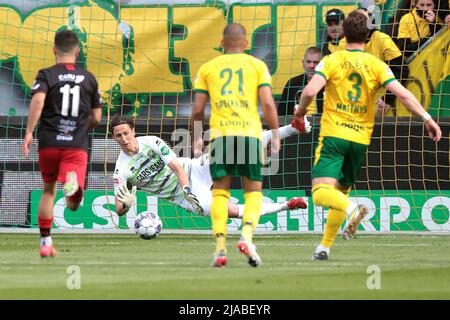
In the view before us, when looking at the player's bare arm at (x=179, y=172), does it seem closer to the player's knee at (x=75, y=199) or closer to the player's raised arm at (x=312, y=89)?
the player's knee at (x=75, y=199)

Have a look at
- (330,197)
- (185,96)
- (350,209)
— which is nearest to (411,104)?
(330,197)

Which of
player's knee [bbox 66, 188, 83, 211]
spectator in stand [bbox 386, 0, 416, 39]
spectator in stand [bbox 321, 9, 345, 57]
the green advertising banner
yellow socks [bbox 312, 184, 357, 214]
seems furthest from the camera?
spectator in stand [bbox 386, 0, 416, 39]

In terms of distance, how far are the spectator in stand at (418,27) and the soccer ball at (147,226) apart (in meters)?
4.59

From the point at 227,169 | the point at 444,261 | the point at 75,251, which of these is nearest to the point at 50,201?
the point at 75,251

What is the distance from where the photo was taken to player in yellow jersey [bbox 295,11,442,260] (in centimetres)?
904

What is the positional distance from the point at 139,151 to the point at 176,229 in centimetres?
251

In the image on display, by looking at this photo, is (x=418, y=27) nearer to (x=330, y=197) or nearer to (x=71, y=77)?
(x=330, y=197)

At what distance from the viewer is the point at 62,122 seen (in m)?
9.34

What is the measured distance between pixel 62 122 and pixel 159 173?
3702 mm

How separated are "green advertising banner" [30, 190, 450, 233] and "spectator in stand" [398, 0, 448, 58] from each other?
209cm

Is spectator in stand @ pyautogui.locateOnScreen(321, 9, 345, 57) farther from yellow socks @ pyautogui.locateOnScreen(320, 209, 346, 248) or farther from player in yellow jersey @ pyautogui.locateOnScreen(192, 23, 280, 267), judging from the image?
player in yellow jersey @ pyautogui.locateOnScreen(192, 23, 280, 267)

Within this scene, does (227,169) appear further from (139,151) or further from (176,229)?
(176,229)

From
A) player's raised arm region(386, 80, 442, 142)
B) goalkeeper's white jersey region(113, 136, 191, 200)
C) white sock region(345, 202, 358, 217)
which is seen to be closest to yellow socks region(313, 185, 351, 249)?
white sock region(345, 202, 358, 217)

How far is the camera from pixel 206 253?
10297mm
